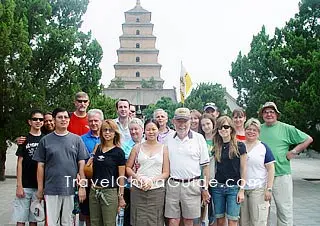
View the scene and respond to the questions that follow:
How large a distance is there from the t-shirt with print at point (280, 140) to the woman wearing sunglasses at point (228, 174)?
75 cm

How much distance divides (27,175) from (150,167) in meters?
1.51

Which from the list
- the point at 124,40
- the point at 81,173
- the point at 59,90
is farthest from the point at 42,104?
the point at 124,40

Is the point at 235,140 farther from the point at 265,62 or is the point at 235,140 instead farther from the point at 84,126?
the point at 265,62

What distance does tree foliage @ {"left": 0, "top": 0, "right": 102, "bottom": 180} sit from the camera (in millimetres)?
10750

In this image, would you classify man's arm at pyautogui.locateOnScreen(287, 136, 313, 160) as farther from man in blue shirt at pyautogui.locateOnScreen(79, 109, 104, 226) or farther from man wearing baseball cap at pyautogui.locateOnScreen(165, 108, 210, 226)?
man in blue shirt at pyautogui.locateOnScreen(79, 109, 104, 226)

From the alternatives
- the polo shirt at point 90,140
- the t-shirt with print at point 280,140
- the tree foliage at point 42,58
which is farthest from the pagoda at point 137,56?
the polo shirt at point 90,140

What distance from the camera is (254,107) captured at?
1391cm

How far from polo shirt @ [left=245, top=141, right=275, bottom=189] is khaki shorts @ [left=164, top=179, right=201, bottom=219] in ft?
2.07

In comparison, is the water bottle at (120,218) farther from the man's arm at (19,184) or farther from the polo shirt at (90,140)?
the man's arm at (19,184)

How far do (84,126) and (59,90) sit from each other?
6906 mm

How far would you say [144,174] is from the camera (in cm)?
476

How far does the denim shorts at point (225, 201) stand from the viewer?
4938 millimetres

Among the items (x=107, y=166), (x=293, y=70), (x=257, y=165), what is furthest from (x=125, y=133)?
→ (x=293, y=70)

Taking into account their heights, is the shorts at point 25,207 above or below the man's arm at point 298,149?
below
